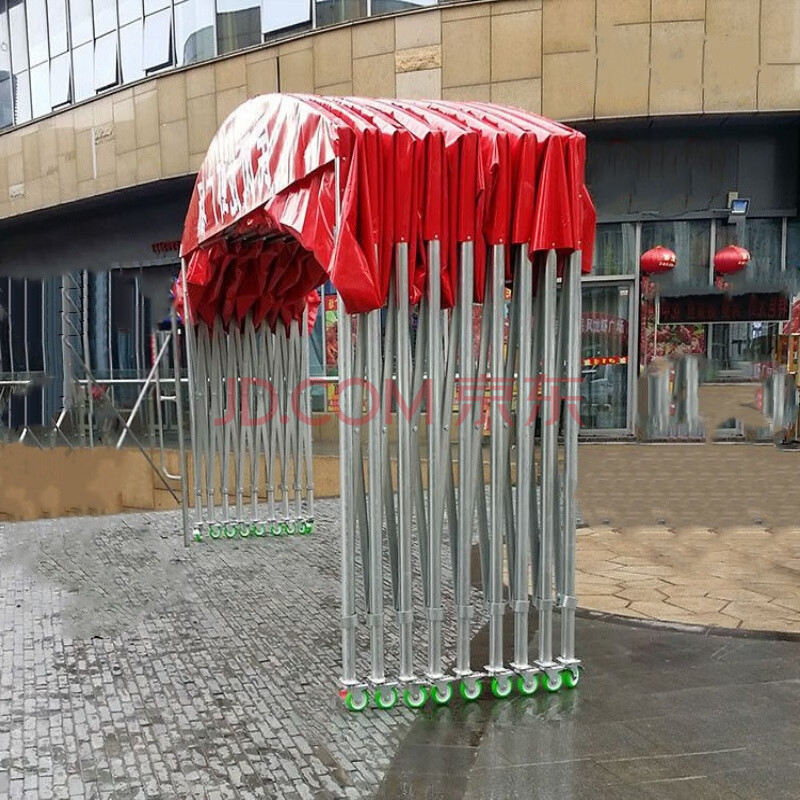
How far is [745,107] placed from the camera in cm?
1184

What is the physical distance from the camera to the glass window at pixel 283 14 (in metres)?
13.4

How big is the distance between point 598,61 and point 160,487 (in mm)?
8956

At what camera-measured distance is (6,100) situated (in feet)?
61.2

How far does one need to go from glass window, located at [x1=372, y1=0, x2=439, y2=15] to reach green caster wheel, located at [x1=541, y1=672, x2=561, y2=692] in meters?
11.4

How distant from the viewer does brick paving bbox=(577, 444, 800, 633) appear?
5.53 metres

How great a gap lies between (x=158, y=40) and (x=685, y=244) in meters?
10.4

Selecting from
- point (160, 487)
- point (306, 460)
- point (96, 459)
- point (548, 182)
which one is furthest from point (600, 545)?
point (96, 459)

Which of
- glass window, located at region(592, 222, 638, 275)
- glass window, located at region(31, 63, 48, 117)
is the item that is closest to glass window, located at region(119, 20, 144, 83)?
glass window, located at region(31, 63, 48, 117)

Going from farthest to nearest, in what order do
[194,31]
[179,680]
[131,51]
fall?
[131,51], [194,31], [179,680]

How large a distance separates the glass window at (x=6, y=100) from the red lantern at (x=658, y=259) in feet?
48.5

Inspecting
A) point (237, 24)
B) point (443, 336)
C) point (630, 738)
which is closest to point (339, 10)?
point (237, 24)

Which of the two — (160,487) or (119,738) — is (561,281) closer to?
(119,738)

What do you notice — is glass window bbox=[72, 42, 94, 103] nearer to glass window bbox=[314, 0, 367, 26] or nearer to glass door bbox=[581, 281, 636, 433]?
glass window bbox=[314, 0, 367, 26]

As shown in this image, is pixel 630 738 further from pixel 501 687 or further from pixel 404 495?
pixel 404 495
